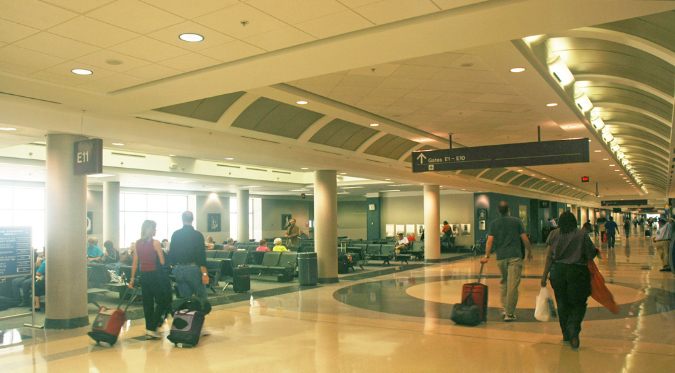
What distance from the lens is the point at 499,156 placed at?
11.7 metres

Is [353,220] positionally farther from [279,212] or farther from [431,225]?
[431,225]

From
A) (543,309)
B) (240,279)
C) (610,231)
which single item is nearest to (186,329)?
(543,309)

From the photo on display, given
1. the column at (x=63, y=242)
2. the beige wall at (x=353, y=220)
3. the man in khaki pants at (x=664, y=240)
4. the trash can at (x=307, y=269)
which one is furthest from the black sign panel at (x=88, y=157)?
the beige wall at (x=353, y=220)

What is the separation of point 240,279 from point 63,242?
502cm

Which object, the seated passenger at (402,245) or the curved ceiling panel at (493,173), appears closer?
the seated passenger at (402,245)

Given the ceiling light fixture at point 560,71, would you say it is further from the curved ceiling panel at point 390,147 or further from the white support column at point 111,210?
the white support column at point 111,210

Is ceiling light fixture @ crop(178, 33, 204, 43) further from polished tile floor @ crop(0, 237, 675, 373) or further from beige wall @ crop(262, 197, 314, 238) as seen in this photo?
beige wall @ crop(262, 197, 314, 238)

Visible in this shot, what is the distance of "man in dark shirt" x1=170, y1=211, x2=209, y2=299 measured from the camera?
25.9ft

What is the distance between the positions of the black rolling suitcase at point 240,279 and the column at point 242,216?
15271mm

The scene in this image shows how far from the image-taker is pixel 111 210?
867 inches

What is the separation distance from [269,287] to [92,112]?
283 inches

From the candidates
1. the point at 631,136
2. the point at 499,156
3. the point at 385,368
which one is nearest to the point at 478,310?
the point at 385,368

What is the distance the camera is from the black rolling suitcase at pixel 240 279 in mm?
13156

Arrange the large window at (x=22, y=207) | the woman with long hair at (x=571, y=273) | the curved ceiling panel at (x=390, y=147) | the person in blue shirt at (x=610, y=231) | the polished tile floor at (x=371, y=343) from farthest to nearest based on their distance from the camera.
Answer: the person in blue shirt at (x=610, y=231) → the large window at (x=22, y=207) → the curved ceiling panel at (x=390, y=147) → the woman with long hair at (x=571, y=273) → the polished tile floor at (x=371, y=343)
